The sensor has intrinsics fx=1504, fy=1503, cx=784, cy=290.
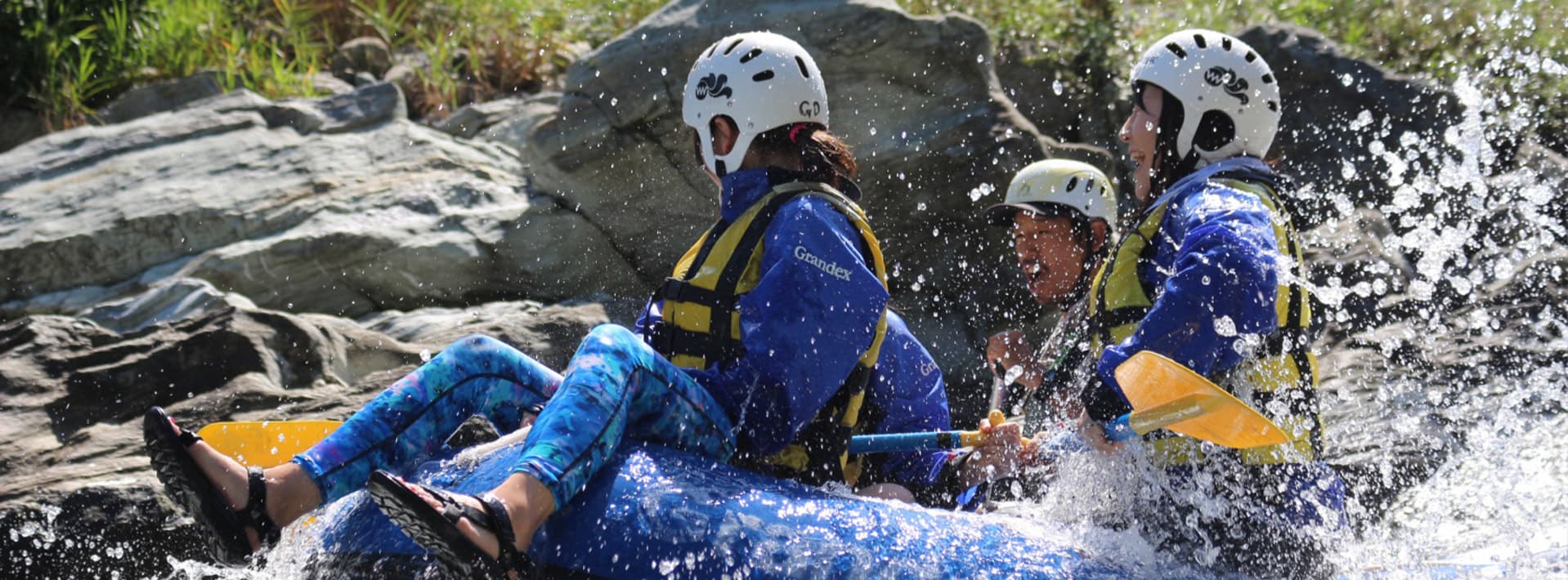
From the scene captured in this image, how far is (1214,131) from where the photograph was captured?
4.78 metres

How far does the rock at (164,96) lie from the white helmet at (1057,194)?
6135 millimetres

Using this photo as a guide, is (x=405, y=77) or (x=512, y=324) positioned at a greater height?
(x=512, y=324)

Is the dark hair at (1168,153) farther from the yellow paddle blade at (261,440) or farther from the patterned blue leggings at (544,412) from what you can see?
the yellow paddle blade at (261,440)

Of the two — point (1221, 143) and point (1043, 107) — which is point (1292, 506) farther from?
point (1043, 107)

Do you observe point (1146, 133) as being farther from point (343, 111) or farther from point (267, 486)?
point (343, 111)

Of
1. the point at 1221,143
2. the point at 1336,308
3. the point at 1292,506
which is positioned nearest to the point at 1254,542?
the point at 1292,506

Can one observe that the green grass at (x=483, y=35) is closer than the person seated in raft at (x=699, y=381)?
No

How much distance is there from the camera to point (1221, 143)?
4.77 meters

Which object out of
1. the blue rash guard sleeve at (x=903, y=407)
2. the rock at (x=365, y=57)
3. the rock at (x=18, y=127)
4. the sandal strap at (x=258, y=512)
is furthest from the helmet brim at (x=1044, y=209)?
the rock at (x=18, y=127)

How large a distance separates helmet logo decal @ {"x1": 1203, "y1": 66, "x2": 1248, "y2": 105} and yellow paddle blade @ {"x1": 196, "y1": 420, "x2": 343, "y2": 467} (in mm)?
2902

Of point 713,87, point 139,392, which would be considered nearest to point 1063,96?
point 713,87

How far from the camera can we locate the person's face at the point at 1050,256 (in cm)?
570

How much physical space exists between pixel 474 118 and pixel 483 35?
3.20ft

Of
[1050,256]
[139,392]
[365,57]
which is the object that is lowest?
[365,57]
